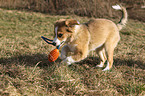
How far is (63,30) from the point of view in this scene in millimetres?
3053

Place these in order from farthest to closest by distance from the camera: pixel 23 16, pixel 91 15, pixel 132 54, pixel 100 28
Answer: pixel 91 15 < pixel 23 16 < pixel 132 54 < pixel 100 28

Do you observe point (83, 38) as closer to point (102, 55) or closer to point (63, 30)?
point (63, 30)

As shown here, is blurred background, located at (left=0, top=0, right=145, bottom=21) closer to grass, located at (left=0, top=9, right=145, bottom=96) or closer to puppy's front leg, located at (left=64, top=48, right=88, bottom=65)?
grass, located at (left=0, top=9, right=145, bottom=96)

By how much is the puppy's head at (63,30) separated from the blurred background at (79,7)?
638 centimetres

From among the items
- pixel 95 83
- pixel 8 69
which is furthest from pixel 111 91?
pixel 8 69

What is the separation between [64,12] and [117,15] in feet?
11.2

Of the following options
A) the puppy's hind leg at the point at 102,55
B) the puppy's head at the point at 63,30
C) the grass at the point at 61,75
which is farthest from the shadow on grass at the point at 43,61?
the puppy's head at the point at 63,30

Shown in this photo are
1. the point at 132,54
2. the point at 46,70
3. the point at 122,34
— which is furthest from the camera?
the point at 122,34

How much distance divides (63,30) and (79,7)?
6774mm

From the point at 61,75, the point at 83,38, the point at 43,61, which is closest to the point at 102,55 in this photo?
the point at 83,38

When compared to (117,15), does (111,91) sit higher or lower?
lower

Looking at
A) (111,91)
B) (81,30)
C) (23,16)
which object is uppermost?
(23,16)

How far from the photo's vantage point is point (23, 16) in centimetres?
827

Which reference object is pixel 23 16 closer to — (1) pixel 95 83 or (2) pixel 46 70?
(2) pixel 46 70
